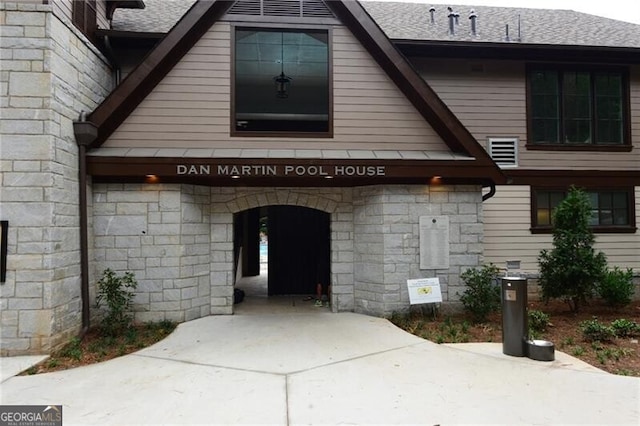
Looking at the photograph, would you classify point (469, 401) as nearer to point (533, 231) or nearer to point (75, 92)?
point (533, 231)

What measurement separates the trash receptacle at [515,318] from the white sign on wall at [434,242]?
87.6 inches

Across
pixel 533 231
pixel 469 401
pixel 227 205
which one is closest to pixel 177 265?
pixel 227 205

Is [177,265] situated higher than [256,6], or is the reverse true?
[256,6]

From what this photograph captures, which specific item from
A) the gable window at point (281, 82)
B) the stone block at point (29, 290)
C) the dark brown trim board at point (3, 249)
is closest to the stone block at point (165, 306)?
the stone block at point (29, 290)

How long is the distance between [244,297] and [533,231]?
25.2 feet

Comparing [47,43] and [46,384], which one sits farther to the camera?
[47,43]

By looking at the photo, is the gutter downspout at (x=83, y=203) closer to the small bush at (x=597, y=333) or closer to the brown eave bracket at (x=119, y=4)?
the brown eave bracket at (x=119, y=4)

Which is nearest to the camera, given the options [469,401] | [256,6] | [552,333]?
[469,401]

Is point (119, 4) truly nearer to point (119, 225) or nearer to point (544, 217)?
point (119, 225)

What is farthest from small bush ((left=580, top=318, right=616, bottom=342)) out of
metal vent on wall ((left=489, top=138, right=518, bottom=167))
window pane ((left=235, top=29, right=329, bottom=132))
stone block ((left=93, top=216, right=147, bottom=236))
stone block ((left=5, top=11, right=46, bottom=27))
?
stone block ((left=5, top=11, right=46, bottom=27))

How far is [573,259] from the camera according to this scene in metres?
7.69

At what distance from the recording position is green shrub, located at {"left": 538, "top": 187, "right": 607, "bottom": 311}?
7609mm

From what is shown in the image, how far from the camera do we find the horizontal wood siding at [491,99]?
9414mm

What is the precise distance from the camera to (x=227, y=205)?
7867 millimetres
